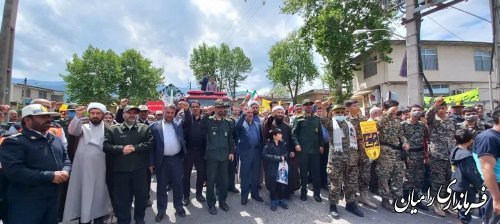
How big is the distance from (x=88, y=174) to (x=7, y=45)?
4311mm

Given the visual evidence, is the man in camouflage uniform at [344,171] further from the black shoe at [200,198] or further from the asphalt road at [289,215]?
the black shoe at [200,198]

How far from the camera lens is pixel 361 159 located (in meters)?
5.45

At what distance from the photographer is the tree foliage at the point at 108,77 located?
123ft

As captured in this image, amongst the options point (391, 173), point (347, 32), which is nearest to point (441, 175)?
point (391, 173)

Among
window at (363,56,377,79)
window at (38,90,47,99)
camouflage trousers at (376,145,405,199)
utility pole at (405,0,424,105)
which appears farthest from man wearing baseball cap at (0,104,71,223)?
window at (38,90,47,99)

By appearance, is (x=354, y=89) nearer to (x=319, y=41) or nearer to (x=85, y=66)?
(x=319, y=41)

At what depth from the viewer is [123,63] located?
4038 centimetres

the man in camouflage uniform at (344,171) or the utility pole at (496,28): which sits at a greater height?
the utility pole at (496,28)

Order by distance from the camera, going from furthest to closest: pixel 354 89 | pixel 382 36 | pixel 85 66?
1. pixel 85 66
2. pixel 354 89
3. pixel 382 36

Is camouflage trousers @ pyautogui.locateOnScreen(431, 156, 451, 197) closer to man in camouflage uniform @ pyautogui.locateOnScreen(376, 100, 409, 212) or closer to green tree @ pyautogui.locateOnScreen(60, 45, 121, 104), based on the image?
man in camouflage uniform @ pyautogui.locateOnScreen(376, 100, 409, 212)

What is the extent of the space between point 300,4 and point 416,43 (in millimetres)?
14393

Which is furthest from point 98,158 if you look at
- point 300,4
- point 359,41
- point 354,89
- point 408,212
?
point 354,89

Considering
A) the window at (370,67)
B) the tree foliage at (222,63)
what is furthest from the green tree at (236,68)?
the window at (370,67)

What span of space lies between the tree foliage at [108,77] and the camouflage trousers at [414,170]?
3830 cm
